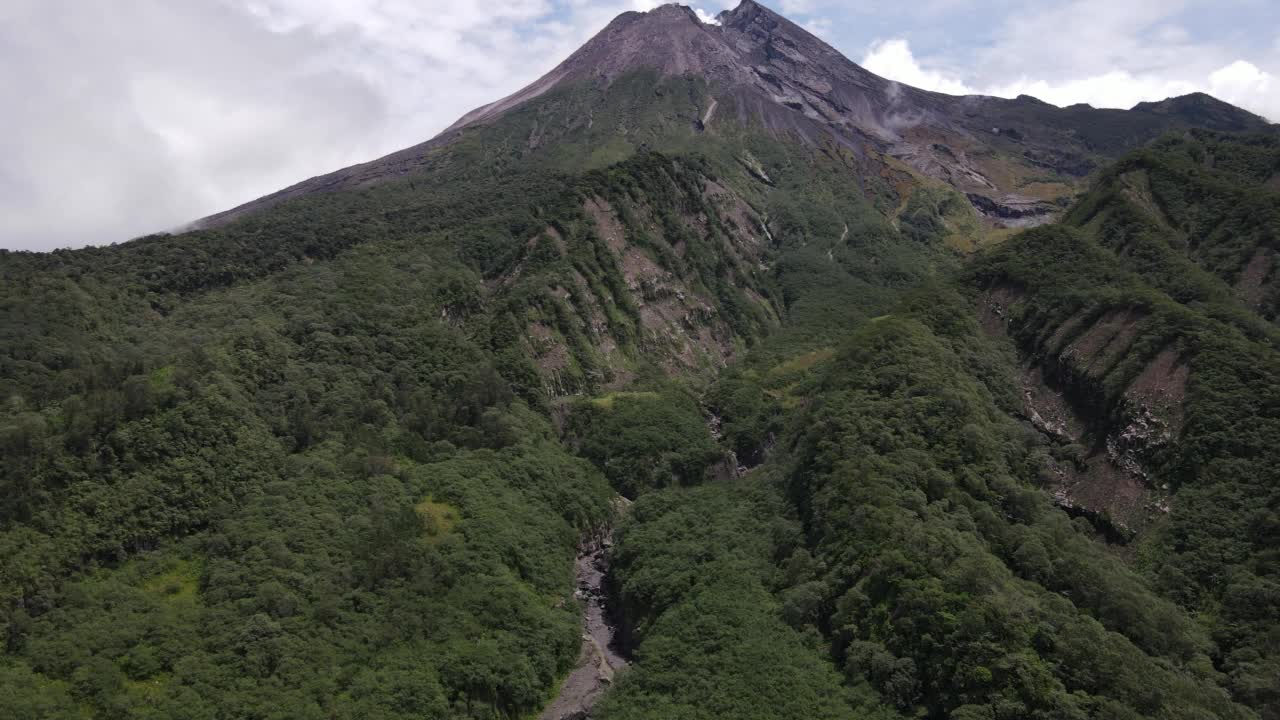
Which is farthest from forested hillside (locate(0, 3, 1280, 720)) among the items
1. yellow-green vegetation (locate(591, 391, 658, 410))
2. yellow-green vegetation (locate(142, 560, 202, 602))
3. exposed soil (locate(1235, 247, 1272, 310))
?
yellow-green vegetation (locate(591, 391, 658, 410))

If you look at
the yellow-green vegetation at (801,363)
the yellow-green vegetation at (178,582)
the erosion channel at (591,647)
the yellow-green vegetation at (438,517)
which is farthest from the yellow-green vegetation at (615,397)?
the yellow-green vegetation at (178,582)

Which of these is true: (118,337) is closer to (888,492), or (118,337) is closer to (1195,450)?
(888,492)

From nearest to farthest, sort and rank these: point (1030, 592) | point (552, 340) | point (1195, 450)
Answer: point (1030, 592), point (1195, 450), point (552, 340)

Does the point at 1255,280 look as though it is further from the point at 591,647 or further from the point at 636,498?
the point at 591,647

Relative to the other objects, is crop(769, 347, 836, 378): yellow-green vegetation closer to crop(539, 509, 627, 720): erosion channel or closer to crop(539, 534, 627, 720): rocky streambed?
crop(539, 509, 627, 720): erosion channel

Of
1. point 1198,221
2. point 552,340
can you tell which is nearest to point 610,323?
point 552,340

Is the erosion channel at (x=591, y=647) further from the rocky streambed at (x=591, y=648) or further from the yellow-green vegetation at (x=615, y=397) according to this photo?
the yellow-green vegetation at (x=615, y=397)
